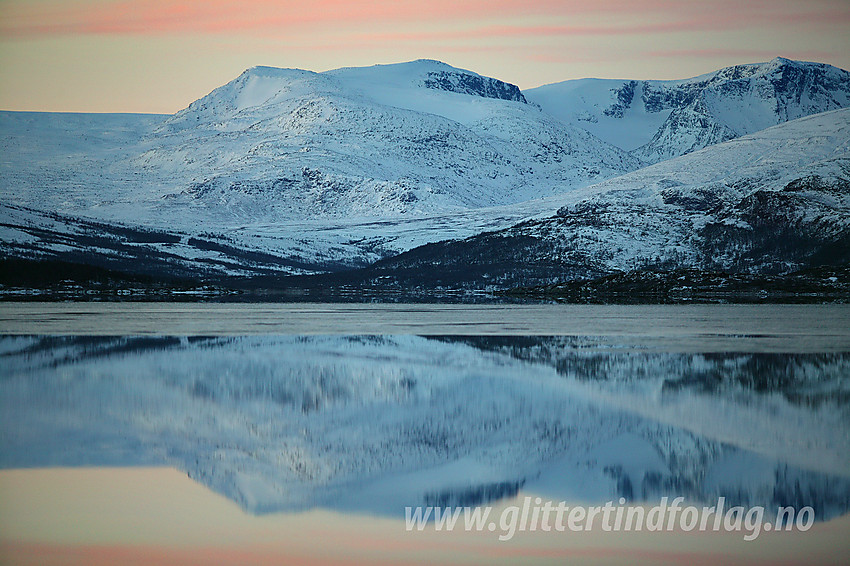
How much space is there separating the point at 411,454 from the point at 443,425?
9.90 feet

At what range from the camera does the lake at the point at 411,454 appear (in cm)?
1423

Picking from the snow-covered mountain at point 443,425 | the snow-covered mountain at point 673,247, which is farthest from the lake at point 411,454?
the snow-covered mountain at point 673,247

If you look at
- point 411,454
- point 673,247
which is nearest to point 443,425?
point 411,454

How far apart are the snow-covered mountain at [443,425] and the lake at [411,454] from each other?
7 centimetres

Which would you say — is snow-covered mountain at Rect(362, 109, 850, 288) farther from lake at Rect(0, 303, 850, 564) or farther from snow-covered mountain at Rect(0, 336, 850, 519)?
lake at Rect(0, 303, 850, 564)

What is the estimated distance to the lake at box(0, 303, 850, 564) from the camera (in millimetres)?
14227

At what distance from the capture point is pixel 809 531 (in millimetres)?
14344

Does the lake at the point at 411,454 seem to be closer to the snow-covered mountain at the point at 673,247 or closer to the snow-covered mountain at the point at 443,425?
the snow-covered mountain at the point at 443,425

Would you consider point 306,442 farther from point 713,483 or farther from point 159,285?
point 159,285

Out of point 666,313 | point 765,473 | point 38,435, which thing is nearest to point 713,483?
point 765,473

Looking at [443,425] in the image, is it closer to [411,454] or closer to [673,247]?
[411,454]

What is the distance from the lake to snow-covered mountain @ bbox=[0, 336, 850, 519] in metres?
0.07

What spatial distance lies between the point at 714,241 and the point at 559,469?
→ 175m

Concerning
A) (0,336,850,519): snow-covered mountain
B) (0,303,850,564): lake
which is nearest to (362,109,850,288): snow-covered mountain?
(0,336,850,519): snow-covered mountain
